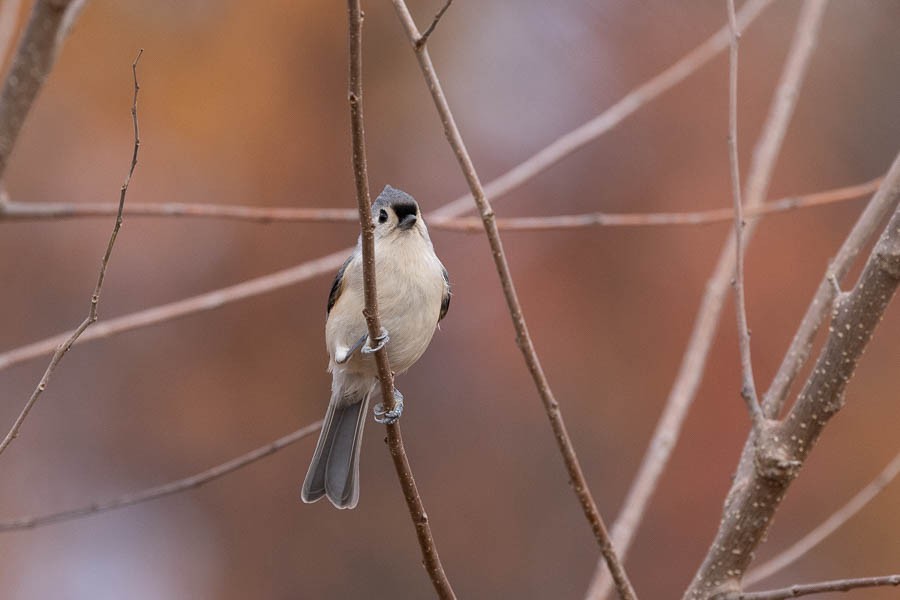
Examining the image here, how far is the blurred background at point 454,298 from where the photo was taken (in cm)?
570

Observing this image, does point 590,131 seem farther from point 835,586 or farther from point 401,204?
point 835,586

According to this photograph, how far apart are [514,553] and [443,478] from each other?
0.66m

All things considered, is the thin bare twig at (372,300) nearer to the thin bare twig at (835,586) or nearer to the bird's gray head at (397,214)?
the thin bare twig at (835,586)

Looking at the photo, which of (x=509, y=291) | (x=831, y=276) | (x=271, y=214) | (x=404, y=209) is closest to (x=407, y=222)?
(x=404, y=209)

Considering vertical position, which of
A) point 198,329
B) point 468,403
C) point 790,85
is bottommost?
point 790,85

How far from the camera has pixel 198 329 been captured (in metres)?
6.08

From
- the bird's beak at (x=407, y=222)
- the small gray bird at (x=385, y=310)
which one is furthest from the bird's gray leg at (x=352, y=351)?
the bird's beak at (x=407, y=222)

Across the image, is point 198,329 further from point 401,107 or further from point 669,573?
point 669,573

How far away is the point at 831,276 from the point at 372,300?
897mm

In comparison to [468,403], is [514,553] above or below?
below

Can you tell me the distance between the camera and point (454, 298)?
5934 mm

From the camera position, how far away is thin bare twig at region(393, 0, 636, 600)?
1637 mm

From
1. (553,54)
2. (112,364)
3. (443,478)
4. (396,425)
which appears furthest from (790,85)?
(112,364)

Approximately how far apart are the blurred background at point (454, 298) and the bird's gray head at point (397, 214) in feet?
10.1
